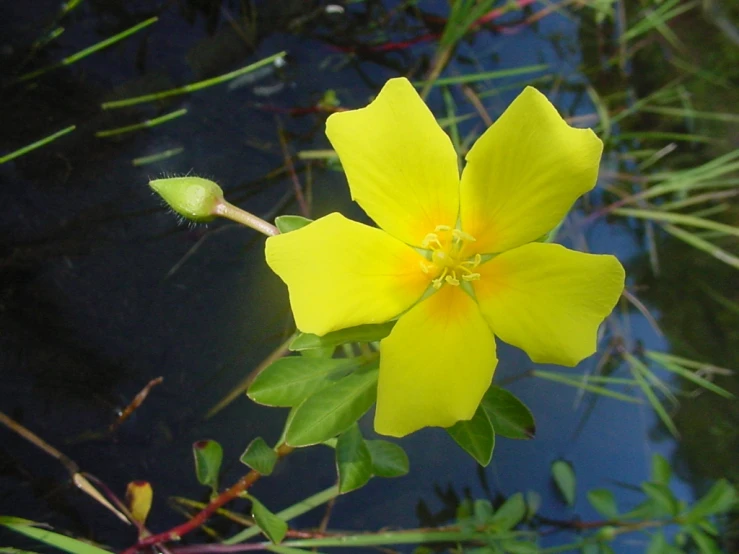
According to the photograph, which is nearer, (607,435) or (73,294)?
(73,294)

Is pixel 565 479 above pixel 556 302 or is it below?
below

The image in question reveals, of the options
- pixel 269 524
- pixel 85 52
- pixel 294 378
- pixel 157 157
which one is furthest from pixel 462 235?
pixel 85 52

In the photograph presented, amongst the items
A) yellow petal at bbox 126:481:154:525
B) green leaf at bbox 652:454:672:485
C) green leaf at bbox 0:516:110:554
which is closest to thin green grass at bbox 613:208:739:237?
green leaf at bbox 652:454:672:485

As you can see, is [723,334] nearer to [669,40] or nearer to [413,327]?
[669,40]

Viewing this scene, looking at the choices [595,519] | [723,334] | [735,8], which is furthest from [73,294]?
[735,8]

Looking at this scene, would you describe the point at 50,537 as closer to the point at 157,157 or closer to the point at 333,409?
the point at 333,409

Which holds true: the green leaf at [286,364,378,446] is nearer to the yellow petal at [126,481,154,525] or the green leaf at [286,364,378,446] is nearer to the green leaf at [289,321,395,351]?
the green leaf at [289,321,395,351]

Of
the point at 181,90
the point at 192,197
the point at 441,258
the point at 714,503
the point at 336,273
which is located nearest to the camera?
the point at 336,273
